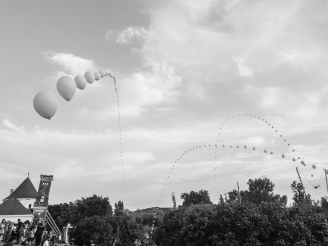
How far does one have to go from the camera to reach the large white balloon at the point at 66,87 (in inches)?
458

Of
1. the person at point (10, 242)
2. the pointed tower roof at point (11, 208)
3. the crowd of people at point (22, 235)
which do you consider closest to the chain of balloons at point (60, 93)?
the person at point (10, 242)

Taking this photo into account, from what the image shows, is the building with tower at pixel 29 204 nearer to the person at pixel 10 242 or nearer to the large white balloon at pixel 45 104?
the person at pixel 10 242

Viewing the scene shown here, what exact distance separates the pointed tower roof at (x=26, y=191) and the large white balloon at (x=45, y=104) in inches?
2622

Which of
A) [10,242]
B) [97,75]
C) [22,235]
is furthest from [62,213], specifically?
[10,242]

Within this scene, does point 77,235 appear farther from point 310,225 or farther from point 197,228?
point 310,225

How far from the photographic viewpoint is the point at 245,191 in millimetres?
83375

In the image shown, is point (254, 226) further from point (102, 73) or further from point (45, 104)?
point (45, 104)

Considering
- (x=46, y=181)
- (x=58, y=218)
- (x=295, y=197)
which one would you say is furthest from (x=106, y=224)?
(x=295, y=197)

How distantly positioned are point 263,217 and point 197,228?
17.4 feet

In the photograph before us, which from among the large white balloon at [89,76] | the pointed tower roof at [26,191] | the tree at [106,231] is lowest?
the tree at [106,231]

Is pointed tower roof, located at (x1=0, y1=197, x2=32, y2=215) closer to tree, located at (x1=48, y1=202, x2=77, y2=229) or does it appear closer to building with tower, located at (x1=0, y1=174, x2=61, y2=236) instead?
building with tower, located at (x1=0, y1=174, x2=61, y2=236)

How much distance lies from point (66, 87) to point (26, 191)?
6745cm

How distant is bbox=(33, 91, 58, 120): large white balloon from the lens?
35.4ft

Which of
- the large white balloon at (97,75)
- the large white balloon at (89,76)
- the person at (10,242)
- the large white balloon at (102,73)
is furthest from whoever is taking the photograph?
the large white balloon at (102,73)
